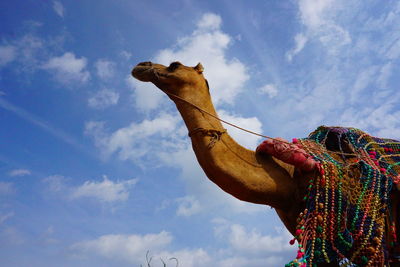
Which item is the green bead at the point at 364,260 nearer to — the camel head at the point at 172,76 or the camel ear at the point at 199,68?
the camel head at the point at 172,76

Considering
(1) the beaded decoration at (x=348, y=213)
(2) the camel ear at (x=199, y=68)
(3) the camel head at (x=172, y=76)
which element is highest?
(2) the camel ear at (x=199, y=68)

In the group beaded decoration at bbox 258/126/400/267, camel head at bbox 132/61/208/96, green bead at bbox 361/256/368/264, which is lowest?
green bead at bbox 361/256/368/264

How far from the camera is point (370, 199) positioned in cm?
516

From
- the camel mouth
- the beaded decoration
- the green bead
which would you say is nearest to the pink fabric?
the beaded decoration

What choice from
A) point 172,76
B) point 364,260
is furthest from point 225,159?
point 364,260

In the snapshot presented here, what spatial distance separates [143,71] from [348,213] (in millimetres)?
3342

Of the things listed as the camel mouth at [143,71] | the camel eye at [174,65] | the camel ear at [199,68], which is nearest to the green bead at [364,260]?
the camel ear at [199,68]

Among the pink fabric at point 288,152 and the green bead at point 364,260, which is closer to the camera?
the green bead at point 364,260

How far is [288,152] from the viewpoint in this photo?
5258 mm

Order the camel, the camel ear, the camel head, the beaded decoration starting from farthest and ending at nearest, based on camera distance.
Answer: the camel ear → the camel head → the camel → the beaded decoration

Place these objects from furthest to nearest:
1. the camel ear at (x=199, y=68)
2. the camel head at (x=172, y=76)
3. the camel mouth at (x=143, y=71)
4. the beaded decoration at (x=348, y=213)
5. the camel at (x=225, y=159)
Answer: the camel ear at (x=199, y=68) → the camel mouth at (x=143, y=71) → the camel head at (x=172, y=76) → the camel at (x=225, y=159) → the beaded decoration at (x=348, y=213)

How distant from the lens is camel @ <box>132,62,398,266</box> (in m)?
5.14

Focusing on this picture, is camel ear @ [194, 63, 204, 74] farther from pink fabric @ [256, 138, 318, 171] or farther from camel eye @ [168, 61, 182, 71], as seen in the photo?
pink fabric @ [256, 138, 318, 171]

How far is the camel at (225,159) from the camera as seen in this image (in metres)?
5.14
